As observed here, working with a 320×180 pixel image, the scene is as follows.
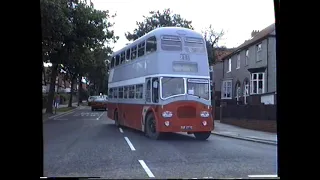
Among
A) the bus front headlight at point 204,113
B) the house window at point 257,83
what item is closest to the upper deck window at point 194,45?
the bus front headlight at point 204,113

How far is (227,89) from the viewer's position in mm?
36344

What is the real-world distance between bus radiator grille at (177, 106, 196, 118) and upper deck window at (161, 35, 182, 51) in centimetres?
204

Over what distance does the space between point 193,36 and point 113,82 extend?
654cm

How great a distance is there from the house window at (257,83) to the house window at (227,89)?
481 centimetres

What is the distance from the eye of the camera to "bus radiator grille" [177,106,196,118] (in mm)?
12727

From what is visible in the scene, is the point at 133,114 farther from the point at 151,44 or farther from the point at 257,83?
the point at 257,83

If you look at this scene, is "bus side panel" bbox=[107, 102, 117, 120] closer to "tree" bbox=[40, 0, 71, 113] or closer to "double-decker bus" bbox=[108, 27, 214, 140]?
"tree" bbox=[40, 0, 71, 113]

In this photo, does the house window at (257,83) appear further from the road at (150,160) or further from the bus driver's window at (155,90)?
the road at (150,160)

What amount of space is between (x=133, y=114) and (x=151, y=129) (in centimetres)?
215

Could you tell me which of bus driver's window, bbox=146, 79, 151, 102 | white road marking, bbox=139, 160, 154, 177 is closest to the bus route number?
bus driver's window, bbox=146, 79, 151, 102

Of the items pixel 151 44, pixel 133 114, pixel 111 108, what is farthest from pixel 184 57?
pixel 111 108

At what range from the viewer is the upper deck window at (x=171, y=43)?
41.5ft
